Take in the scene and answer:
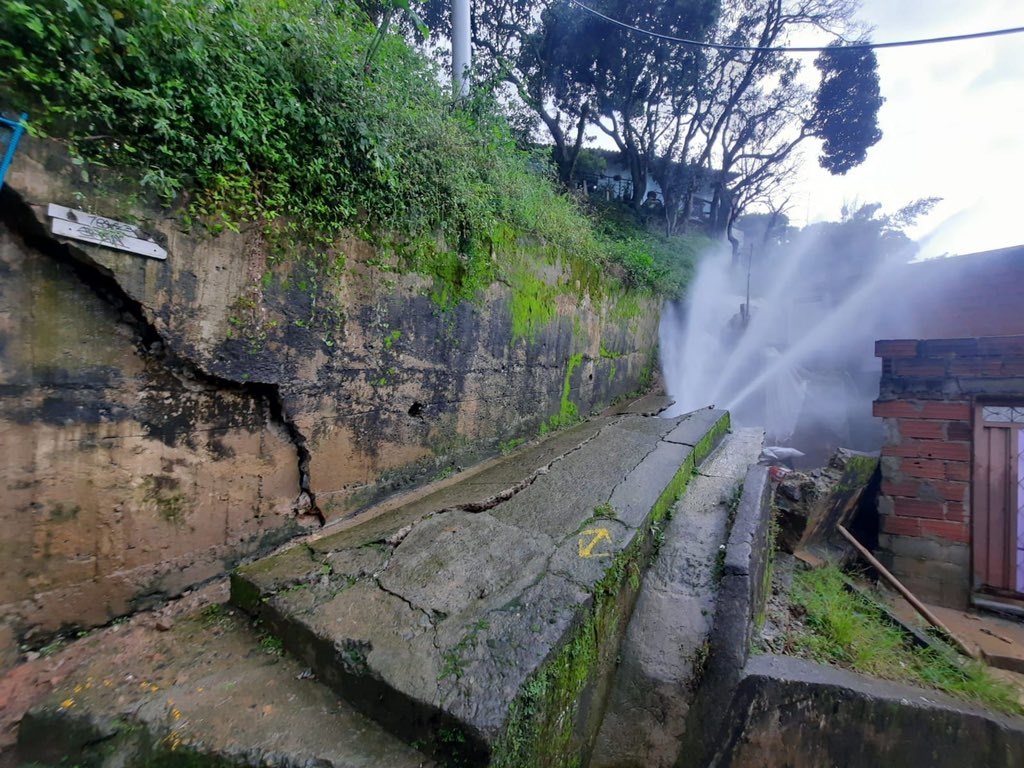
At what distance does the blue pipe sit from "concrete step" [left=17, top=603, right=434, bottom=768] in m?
1.83

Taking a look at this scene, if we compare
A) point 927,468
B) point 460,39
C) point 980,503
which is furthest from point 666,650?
point 460,39

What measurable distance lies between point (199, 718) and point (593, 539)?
178 centimetres

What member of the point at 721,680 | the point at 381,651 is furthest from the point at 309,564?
the point at 721,680

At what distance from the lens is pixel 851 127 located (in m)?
16.9

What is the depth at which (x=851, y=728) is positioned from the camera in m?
2.19

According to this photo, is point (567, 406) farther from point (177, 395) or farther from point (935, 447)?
point (935, 447)

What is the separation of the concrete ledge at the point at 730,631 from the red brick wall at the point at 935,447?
3.21 metres

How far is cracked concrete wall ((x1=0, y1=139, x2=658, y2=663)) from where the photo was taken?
1704 mm

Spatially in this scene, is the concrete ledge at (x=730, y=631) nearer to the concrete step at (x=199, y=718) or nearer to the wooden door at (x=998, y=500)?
the concrete step at (x=199, y=718)

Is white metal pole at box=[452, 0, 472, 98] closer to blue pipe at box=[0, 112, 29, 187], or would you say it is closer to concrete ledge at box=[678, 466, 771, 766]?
blue pipe at box=[0, 112, 29, 187]

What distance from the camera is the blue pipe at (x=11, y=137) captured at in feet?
5.13

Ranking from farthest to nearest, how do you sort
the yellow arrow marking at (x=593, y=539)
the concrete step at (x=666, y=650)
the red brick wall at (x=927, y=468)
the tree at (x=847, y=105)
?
the tree at (x=847, y=105) < the red brick wall at (x=927, y=468) < the yellow arrow marking at (x=593, y=539) < the concrete step at (x=666, y=650)

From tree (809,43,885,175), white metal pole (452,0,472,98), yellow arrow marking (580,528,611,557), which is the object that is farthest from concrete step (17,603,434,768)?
tree (809,43,885,175)

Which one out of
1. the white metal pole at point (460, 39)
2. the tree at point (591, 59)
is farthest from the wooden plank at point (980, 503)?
the tree at point (591, 59)
